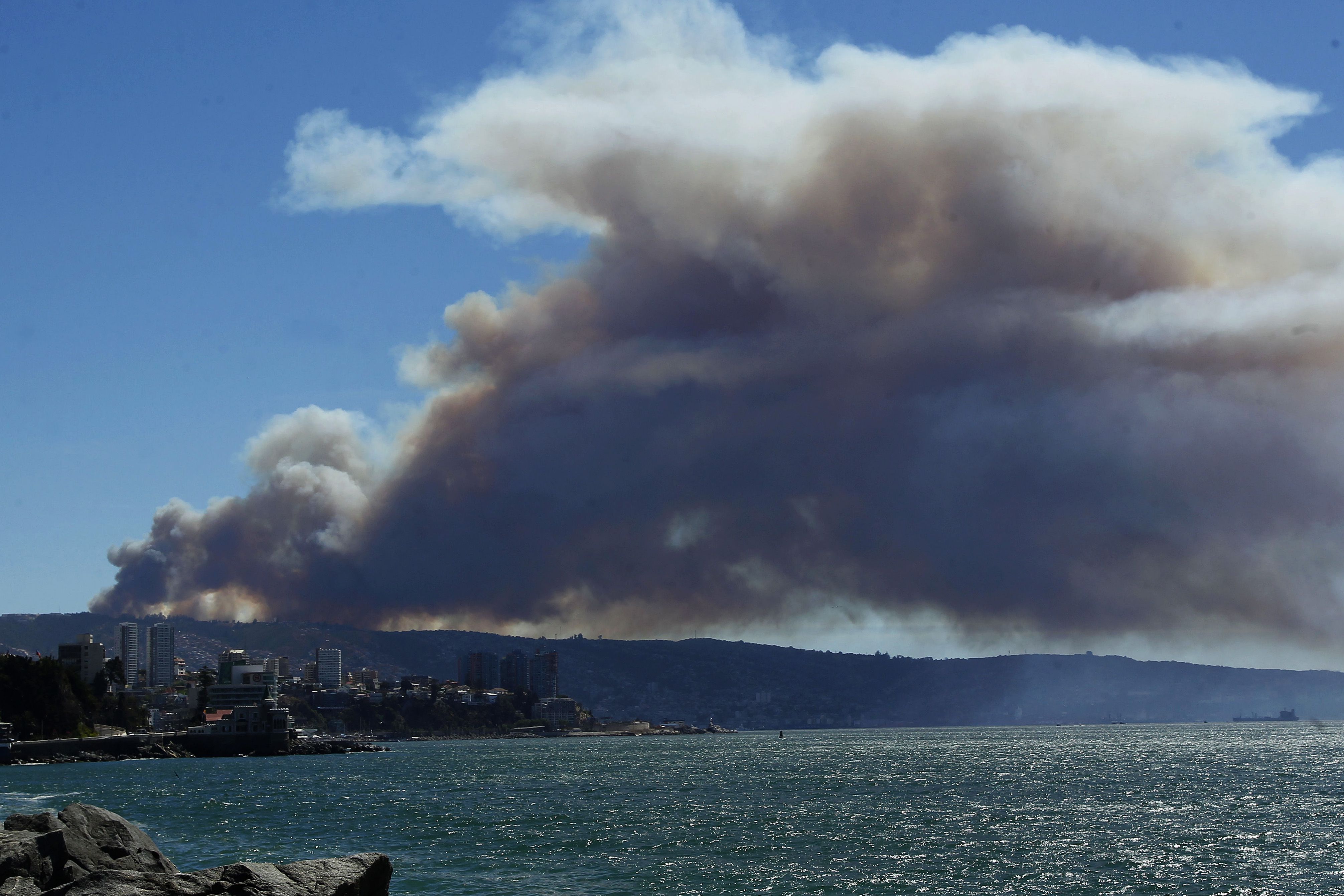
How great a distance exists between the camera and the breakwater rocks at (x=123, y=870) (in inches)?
1345

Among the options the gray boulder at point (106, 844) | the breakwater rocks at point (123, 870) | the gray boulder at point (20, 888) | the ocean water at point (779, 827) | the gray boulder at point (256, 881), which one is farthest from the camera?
the ocean water at point (779, 827)

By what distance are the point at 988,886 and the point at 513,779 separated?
9573cm

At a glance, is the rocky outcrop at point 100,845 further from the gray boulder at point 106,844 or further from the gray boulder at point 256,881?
the gray boulder at point 256,881

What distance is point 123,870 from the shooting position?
123ft

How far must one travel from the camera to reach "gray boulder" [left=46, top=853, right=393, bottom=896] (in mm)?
33250

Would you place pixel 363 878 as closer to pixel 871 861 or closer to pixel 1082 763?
pixel 871 861

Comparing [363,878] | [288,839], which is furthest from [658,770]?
[363,878]

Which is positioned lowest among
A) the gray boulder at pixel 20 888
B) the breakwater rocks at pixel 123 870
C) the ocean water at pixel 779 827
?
the ocean water at pixel 779 827

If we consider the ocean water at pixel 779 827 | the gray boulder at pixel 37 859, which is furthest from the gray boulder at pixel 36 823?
the ocean water at pixel 779 827

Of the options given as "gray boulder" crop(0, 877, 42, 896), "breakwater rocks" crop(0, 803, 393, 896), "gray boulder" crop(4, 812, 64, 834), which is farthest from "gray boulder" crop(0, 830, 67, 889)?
"gray boulder" crop(4, 812, 64, 834)

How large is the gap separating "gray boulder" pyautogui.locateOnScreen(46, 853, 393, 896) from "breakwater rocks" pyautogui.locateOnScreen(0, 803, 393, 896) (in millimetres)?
26

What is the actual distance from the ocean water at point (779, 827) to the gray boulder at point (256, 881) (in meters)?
16.8

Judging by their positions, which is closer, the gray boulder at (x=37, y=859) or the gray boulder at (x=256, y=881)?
the gray boulder at (x=256, y=881)

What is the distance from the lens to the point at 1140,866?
5847 cm
